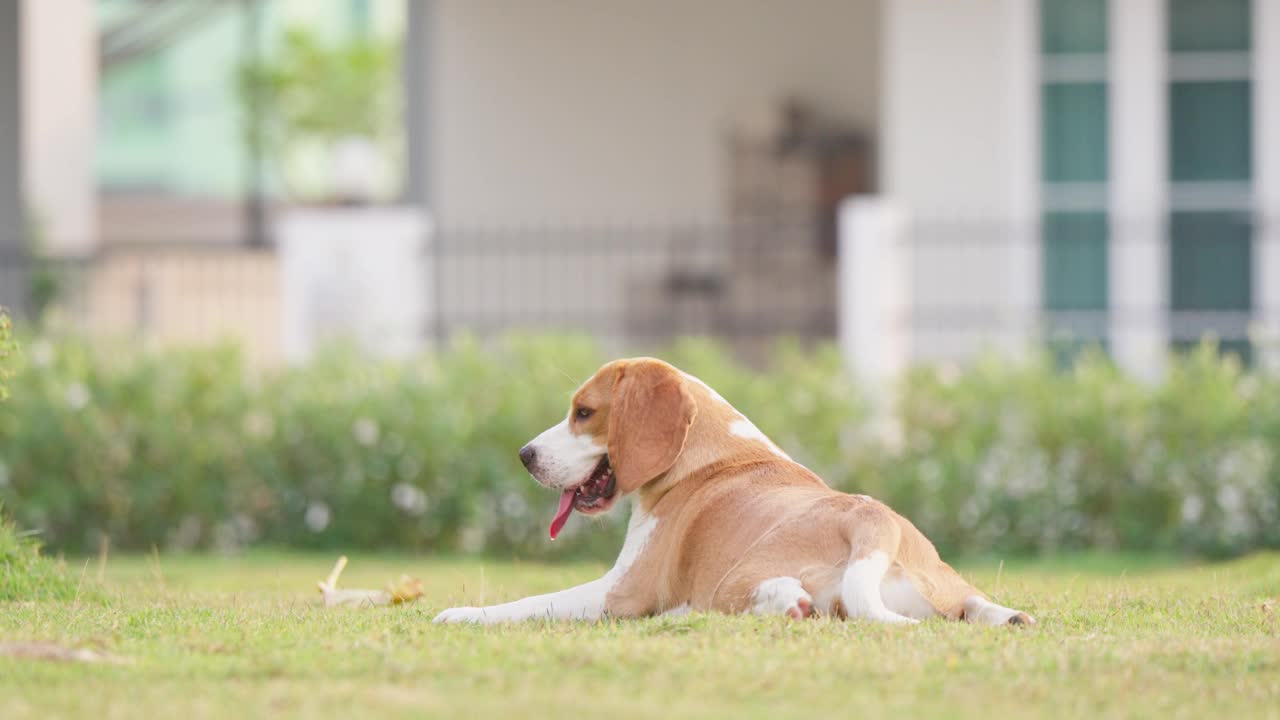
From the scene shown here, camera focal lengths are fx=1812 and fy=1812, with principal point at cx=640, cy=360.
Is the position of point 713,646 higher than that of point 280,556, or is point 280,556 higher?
point 713,646

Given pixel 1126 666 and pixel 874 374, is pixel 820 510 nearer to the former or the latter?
pixel 1126 666

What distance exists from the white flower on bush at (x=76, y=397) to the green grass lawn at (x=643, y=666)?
15.9 feet

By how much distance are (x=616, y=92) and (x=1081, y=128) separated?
5.09m

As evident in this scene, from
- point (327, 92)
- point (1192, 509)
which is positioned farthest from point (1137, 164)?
point (327, 92)

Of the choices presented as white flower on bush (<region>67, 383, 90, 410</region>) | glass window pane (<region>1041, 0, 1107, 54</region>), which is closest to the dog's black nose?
white flower on bush (<region>67, 383, 90, 410</region>)

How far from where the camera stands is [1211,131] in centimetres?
1227

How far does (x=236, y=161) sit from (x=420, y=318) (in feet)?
62.3

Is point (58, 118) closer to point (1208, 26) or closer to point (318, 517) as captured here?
point (318, 517)

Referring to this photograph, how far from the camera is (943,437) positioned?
974 centimetres

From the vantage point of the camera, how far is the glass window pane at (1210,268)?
39.8 feet

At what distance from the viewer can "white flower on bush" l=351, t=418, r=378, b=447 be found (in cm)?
969

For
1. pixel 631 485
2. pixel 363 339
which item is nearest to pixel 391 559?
pixel 363 339

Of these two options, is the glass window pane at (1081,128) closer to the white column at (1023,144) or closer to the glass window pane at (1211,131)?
the white column at (1023,144)

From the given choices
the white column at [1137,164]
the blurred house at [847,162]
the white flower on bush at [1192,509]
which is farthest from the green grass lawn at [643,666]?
the white column at [1137,164]
